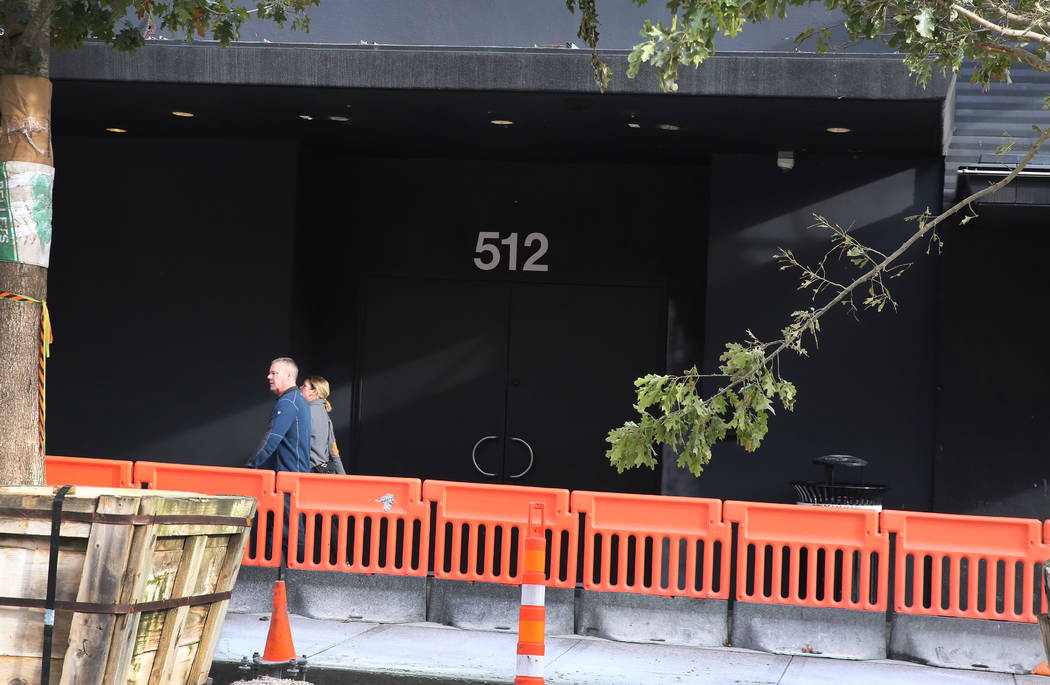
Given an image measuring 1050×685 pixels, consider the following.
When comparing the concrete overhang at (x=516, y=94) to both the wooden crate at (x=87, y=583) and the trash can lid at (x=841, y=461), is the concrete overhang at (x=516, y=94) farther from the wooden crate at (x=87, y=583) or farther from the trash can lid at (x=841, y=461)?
the wooden crate at (x=87, y=583)

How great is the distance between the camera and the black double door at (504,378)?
44.3 ft

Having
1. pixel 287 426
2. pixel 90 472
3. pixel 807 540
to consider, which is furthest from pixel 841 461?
pixel 90 472

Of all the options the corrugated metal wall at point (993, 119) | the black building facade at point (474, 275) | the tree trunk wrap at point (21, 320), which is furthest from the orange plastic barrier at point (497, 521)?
the corrugated metal wall at point (993, 119)

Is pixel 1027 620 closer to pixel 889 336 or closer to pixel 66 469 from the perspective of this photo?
pixel 889 336

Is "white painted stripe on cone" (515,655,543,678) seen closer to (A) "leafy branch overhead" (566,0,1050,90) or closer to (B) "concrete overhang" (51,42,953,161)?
(A) "leafy branch overhead" (566,0,1050,90)

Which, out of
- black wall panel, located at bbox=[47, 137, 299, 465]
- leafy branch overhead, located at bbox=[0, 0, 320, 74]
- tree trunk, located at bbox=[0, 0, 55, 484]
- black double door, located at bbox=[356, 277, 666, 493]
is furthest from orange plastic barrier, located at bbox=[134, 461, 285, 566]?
tree trunk, located at bbox=[0, 0, 55, 484]

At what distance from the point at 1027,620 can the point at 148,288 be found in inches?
366

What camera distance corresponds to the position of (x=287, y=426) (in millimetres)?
10586

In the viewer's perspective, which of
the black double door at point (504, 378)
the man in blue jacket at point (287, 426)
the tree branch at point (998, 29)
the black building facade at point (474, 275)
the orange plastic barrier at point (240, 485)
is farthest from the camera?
the black double door at point (504, 378)

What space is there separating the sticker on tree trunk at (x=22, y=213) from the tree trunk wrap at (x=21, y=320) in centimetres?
5

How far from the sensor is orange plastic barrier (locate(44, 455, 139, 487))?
10469 millimetres

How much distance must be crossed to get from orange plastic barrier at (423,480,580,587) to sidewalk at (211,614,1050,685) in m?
0.49

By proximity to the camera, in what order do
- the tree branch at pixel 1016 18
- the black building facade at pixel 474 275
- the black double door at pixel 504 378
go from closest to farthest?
the tree branch at pixel 1016 18, the black building facade at pixel 474 275, the black double door at pixel 504 378

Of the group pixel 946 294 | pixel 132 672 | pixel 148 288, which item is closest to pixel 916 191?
pixel 946 294
